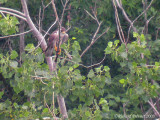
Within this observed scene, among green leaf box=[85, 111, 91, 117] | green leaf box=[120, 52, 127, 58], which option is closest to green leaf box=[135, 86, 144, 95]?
green leaf box=[120, 52, 127, 58]

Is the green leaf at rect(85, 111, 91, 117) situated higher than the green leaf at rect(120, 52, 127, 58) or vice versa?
the green leaf at rect(120, 52, 127, 58)

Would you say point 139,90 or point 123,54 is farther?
point 139,90

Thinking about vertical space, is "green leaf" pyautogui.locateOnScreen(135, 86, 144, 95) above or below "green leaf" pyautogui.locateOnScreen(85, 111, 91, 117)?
above

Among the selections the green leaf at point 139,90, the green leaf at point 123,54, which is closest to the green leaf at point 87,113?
the green leaf at point 139,90

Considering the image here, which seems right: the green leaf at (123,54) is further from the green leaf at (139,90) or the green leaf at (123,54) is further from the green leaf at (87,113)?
the green leaf at (87,113)

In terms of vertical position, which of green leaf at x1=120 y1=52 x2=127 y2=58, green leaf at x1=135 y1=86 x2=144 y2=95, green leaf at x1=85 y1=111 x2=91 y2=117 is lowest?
green leaf at x1=85 y1=111 x2=91 y2=117

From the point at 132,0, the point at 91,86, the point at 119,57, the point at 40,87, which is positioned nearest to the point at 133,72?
the point at 119,57

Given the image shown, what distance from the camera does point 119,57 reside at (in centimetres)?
389

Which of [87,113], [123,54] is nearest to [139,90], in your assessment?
[123,54]

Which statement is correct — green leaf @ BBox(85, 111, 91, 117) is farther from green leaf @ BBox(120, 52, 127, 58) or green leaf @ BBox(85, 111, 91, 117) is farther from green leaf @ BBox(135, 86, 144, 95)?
green leaf @ BBox(120, 52, 127, 58)

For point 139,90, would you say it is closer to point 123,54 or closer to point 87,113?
point 123,54

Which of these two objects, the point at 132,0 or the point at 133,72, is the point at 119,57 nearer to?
the point at 133,72

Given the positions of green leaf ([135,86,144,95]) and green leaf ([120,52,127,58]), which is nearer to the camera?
green leaf ([120,52,127,58])

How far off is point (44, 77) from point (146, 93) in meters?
1.21
